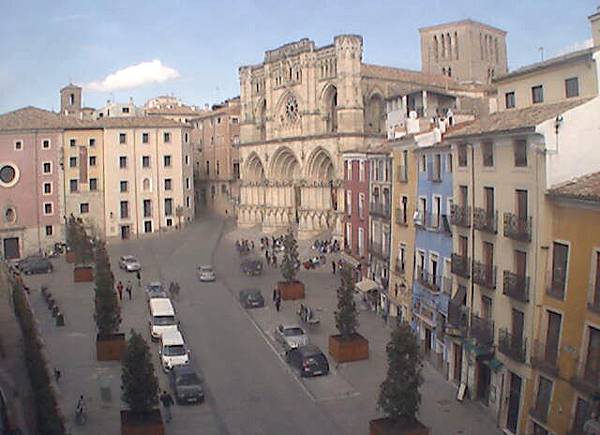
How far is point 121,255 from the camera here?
60.8 metres

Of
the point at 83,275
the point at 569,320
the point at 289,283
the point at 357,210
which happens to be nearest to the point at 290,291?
the point at 289,283

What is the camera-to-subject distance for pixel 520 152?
78.3 ft

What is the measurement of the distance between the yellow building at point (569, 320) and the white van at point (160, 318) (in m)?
18.2

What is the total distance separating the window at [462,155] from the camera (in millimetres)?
28203

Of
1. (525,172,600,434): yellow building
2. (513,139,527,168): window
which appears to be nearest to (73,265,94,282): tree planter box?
(513,139,527,168): window

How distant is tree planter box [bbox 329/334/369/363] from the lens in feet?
101

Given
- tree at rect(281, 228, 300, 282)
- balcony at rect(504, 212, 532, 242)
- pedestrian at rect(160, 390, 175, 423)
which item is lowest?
pedestrian at rect(160, 390, 175, 423)

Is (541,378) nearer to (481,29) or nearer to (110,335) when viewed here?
(110,335)

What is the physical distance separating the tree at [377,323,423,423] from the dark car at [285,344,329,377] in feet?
25.5

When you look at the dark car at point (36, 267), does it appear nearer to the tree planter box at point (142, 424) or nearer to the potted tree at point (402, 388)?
the tree planter box at point (142, 424)

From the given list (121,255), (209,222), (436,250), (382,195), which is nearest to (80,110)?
(209,222)

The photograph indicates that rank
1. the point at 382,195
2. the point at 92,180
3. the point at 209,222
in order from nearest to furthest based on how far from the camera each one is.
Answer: the point at 382,195 → the point at 92,180 → the point at 209,222

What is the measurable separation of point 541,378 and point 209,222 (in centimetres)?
6322

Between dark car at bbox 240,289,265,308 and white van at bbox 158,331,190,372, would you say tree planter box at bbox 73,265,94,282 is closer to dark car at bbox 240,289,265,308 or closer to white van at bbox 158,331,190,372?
dark car at bbox 240,289,265,308
